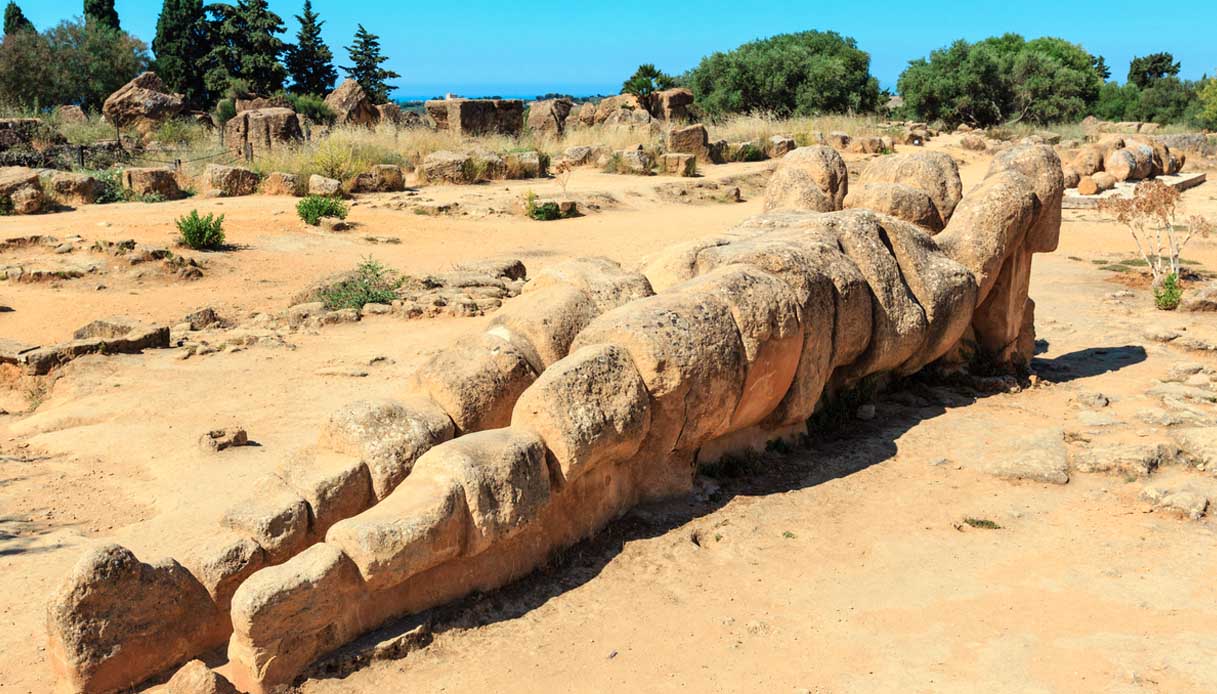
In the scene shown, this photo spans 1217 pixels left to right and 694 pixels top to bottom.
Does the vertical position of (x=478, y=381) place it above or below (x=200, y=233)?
below

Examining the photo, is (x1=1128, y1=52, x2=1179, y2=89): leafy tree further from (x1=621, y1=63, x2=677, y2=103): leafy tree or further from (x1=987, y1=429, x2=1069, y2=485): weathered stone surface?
(x1=987, y1=429, x2=1069, y2=485): weathered stone surface

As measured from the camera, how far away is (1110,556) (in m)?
5.45

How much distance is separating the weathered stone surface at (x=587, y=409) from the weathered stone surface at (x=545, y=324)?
50cm

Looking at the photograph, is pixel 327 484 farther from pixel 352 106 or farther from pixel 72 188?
pixel 352 106

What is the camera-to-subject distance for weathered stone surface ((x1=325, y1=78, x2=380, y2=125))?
28.7m

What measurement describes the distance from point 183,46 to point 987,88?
30972 millimetres

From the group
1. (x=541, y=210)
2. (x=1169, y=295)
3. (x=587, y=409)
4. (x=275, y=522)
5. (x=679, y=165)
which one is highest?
(x=679, y=165)

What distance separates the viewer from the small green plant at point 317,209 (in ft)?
50.9

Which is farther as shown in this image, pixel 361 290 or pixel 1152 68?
pixel 1152 68

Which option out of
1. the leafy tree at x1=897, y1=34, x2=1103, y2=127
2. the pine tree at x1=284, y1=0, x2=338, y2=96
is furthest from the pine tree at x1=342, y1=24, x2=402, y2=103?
the leafy tree at x1=897, y1=34, x2=1103, y2=127

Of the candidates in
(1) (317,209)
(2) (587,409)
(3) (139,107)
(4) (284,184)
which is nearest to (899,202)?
(2) (587,409)

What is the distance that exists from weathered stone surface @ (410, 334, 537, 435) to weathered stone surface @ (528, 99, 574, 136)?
20.8m

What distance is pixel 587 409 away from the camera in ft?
16.7

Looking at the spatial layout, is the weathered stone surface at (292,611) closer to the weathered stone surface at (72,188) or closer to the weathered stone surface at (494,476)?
the weathered stone surface at (494,476)
